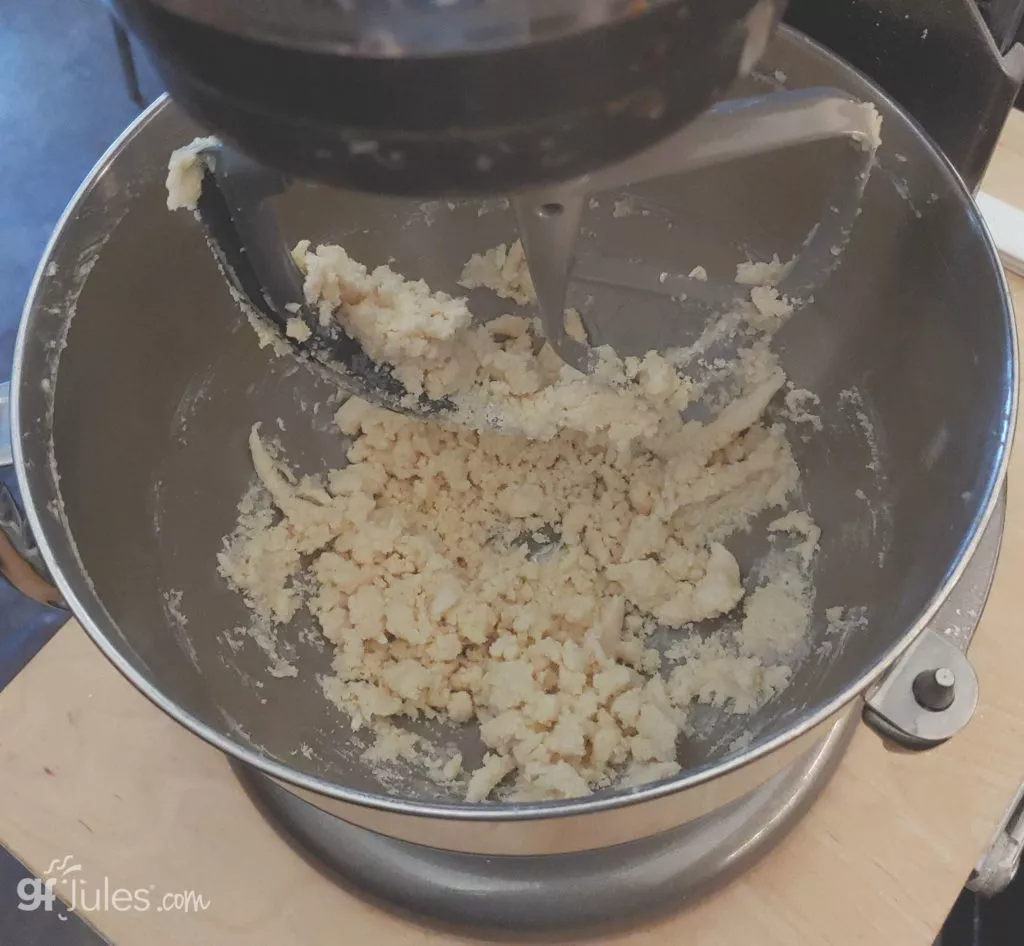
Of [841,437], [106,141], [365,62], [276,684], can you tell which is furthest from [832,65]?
[106,141]

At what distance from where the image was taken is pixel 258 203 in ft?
1.72

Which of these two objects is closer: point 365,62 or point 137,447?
point 365,62

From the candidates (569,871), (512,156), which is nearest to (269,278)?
(512,156)

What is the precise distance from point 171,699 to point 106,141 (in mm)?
1459

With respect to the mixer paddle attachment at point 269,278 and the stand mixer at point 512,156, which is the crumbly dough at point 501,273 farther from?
the mixer paddle attachment at point 269,278

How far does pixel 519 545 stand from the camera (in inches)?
32.8

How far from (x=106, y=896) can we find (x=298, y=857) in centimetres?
12

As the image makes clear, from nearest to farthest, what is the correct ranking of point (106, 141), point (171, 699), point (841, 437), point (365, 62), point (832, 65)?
point (365, 62)
point (171, 699)
point (832, 65)
point (841, 437)
point (106, 141)

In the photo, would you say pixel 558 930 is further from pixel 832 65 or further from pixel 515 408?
pixel 832 65

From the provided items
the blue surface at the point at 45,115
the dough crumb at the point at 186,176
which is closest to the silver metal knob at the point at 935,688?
the dough crumb at the point at 186,176

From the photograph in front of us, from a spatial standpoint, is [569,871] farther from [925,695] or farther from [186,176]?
[186,176]

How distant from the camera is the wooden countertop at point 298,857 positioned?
0.64 metres

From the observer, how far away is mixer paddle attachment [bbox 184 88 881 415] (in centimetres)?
46

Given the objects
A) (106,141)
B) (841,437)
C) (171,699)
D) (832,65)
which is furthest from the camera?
(106,141)
